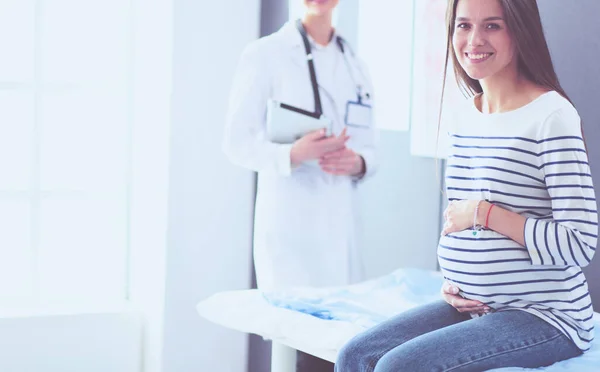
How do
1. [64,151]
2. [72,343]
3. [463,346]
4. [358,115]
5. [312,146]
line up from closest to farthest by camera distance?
A: [463,346] → [312,146] → [358,115] → [72,343] → [64,151]

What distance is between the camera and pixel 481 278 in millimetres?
1564

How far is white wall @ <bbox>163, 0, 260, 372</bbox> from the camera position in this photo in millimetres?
3000

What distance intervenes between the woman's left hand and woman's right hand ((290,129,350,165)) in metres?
0.84

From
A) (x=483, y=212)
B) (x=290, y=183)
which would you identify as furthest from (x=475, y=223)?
(x=290, y=183)

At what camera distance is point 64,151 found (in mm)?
3262

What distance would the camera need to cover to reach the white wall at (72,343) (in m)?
2.91

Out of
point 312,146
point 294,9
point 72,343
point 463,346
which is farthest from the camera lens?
point 294,9

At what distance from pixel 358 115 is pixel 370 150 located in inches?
5.1

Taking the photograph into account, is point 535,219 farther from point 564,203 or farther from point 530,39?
point 530,39

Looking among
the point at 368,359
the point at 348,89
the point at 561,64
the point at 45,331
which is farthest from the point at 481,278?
the point at 45,331

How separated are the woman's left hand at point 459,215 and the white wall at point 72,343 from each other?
1822 millimetres

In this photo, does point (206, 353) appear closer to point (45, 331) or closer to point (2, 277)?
point (45, 331)

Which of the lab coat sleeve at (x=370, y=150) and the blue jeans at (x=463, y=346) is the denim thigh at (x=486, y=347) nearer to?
the blue jeans at (x=463, y=346)

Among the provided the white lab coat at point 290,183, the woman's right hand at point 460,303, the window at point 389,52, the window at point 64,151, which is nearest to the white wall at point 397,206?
the window at point 389,52
